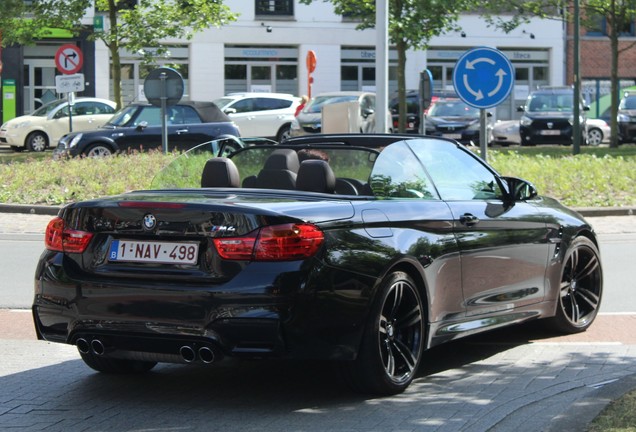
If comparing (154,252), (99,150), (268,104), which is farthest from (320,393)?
(268,104)

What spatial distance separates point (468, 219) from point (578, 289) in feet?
5.80

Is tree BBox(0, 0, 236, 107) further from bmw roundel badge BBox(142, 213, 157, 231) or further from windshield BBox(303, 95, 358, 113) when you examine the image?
bmw roundel badge BBox(142, 213, 157, 231)

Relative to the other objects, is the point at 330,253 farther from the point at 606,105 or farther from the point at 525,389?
A: the point at 606,105

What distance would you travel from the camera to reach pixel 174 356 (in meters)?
6.10

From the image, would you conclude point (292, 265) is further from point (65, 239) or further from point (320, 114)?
point (320, 114)

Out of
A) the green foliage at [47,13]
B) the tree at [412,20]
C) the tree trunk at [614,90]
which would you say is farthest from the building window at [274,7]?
the tree at [412,20]

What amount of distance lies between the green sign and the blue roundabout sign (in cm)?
3342

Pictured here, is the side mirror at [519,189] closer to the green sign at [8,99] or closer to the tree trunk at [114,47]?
the tree trunk at [114,47]

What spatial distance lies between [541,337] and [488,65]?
6.45 m

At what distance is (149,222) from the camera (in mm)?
6246

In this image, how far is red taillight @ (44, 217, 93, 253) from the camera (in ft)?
21.2

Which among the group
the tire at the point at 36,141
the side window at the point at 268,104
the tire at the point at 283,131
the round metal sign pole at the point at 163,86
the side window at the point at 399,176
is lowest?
the side window at the point at 399,176

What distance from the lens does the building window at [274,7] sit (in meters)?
51.6

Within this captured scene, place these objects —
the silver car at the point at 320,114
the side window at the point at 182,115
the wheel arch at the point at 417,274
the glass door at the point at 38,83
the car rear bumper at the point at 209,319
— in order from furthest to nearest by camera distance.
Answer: the glass door at the point at 38,83
the silver car at the point at 320,114
the side window at the point at 182,115
the wheel arch at the point at 417,274
the car rear bumper at the point at 209,319
